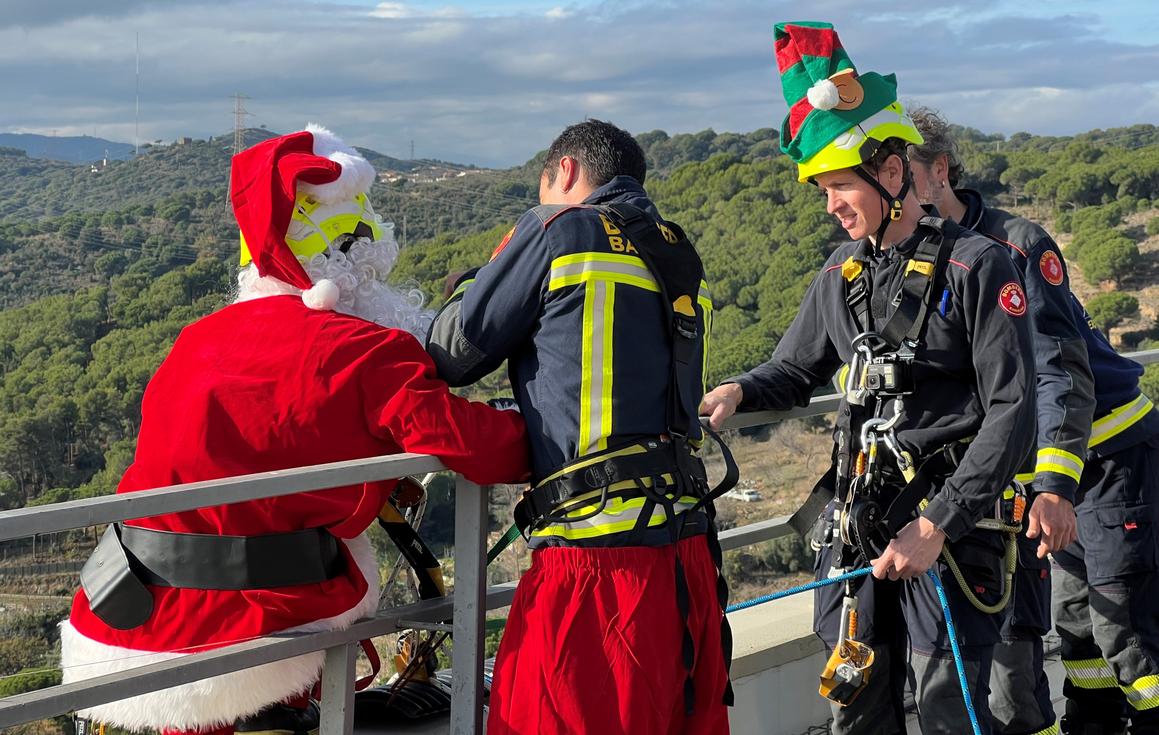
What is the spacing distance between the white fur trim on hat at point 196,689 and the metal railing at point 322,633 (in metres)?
0.11

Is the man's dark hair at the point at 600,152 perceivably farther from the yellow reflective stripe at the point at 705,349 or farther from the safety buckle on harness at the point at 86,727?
the safety buckle on harness at the point at 86,727

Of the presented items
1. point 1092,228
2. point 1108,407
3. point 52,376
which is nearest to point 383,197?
point 52,376

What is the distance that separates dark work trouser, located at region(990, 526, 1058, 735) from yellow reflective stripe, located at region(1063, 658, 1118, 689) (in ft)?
3.15

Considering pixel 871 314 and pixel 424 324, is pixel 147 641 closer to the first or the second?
pixel 424 324

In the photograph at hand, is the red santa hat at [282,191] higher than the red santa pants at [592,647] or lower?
higher

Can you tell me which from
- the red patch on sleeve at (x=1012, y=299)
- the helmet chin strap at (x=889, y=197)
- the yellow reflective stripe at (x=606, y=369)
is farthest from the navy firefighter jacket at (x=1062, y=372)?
the yellow reflective stripe at (x=606, y=369)

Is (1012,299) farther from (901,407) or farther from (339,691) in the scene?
(339,691)

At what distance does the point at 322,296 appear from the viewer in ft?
8.34

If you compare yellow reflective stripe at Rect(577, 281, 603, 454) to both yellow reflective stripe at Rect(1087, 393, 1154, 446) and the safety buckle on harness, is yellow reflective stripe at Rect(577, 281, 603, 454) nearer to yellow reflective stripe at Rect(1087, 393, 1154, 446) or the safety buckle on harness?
the safety buckle on harness

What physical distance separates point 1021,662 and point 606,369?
1.26 metres

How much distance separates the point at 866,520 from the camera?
8.31ft

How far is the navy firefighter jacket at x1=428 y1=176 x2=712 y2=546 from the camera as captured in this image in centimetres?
227

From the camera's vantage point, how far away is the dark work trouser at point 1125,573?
133 inches

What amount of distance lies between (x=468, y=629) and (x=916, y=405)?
1095 mm
